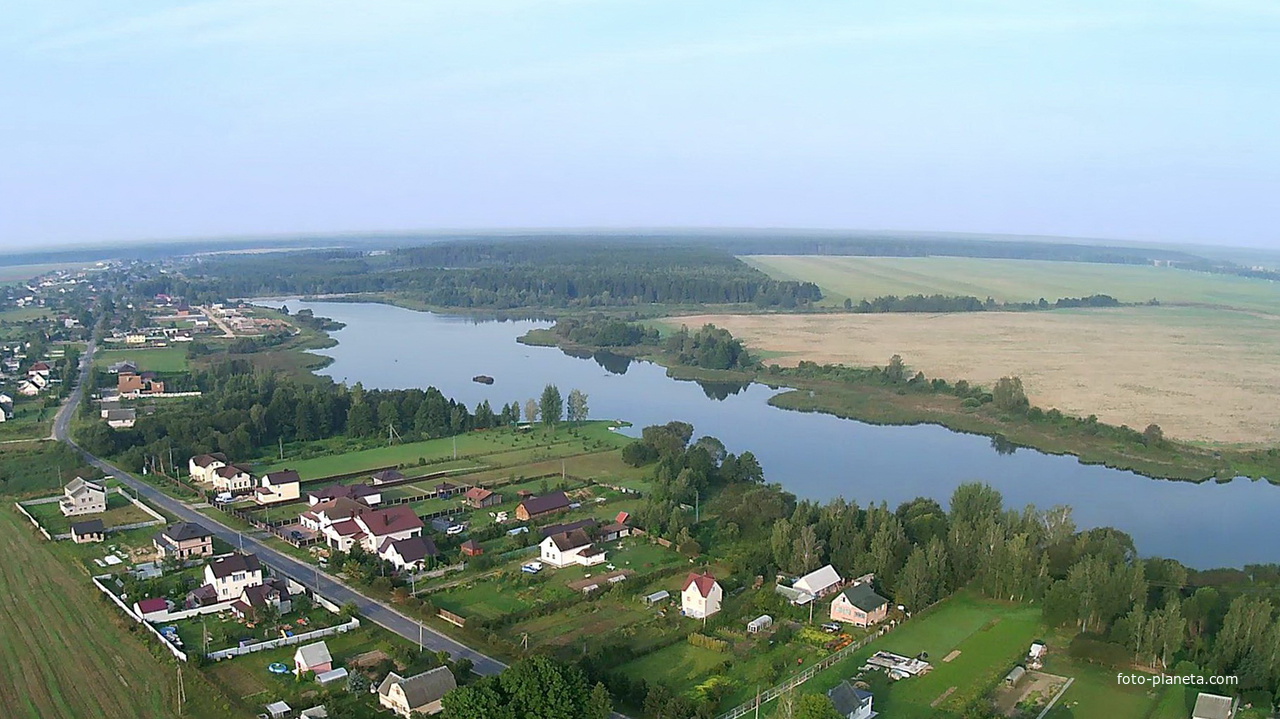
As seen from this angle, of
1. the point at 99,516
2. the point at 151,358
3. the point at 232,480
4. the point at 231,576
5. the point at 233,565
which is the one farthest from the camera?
the point at 151,358

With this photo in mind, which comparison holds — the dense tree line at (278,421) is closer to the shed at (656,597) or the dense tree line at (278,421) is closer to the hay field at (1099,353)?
the shed at (656,597)

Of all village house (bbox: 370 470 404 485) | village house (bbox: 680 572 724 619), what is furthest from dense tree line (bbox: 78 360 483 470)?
village house (bbox: 680 572 724 619)

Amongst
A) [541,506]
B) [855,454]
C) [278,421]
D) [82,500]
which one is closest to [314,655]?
[541,506]

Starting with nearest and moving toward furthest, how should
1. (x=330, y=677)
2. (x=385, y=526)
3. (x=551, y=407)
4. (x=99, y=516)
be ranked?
(x=330, y=677) < (x=385, y=526) < (x=99, y=516) < (x=551, y=407)

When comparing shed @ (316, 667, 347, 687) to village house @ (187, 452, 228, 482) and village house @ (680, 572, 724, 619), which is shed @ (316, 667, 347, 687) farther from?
village house @ (187, 452, 228, 482)

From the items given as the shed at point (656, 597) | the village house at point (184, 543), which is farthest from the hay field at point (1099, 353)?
the village house at point (184, 543)

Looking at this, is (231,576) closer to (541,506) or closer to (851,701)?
(541,506)
